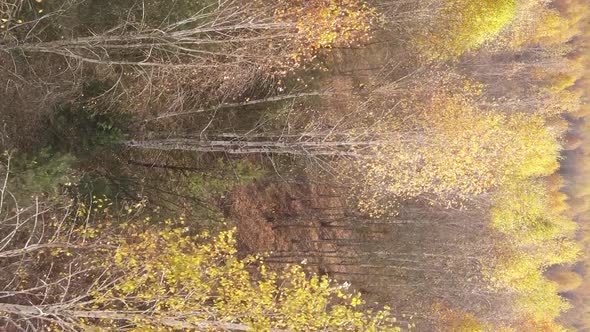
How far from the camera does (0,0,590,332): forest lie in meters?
10.5

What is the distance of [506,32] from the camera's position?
19156mm

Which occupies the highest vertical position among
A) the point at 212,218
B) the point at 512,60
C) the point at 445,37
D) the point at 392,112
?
the point at 512,60

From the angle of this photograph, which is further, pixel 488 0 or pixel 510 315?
pixel 510 315

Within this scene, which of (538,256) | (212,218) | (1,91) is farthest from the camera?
(538,256)

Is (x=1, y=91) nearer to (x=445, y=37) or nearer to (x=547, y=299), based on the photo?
(x=445, y=37)

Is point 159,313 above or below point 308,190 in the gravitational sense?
below

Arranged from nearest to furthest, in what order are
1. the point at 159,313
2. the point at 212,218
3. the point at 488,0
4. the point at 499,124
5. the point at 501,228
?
the point at 159,313 < the point at 212,218 < the point at 499,124 < the point at 488,0 < the point at 501,228

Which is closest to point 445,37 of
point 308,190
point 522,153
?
point 522,153

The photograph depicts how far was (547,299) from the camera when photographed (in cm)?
2081

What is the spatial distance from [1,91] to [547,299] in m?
20.9

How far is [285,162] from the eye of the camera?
16.4 meters

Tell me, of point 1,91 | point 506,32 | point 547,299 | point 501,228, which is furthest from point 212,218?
point 547,299

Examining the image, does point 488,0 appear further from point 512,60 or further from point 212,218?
point 212,218

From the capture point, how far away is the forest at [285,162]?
34.6ft
